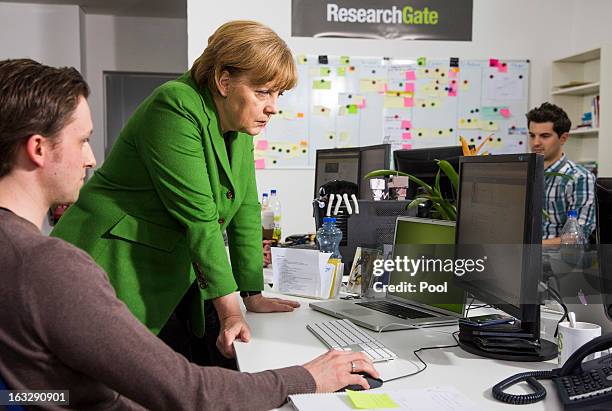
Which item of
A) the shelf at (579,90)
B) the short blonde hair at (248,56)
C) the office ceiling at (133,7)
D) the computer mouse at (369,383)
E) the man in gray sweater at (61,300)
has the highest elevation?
the office ceiling at (133,7)

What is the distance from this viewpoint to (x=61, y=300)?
2.74 ft

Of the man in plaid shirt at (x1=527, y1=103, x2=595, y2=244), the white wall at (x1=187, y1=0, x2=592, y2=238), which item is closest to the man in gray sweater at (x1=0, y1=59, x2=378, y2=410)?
the man in plaid shirt at (x1=527, y1=103, x2=595, y2=244)

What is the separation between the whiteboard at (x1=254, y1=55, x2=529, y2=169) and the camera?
4.98m

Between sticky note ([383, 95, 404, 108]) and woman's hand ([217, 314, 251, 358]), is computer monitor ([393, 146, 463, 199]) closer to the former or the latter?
woman's hand ([217, 314, 251, 358])

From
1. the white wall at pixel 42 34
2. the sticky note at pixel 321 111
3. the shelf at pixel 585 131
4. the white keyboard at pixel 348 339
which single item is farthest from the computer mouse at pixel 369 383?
the white wall at pixel 42 34

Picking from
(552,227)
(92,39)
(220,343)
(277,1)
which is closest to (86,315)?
(220,343)

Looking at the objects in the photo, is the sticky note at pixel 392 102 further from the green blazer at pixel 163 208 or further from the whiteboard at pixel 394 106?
the green blazer at pixel 163 208

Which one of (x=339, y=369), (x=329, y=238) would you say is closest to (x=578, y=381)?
(x=339, y=369)

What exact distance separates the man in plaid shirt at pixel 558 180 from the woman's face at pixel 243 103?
2.37 metres

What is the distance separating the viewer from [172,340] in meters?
1.74

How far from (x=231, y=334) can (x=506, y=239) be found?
650mm

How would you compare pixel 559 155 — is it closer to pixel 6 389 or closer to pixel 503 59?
pixel 503 59

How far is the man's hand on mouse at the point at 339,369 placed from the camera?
1.12 m

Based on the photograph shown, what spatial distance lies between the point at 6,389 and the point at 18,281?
0.15 metres
